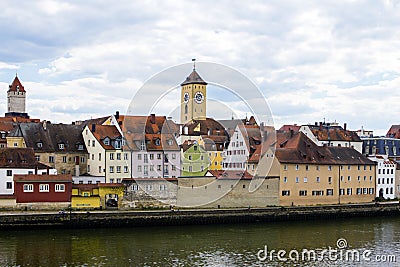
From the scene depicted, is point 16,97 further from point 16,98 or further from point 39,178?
point 39,178

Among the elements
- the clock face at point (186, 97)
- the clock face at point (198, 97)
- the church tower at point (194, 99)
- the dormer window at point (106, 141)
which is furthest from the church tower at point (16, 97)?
the dormer window at point (106, 141)

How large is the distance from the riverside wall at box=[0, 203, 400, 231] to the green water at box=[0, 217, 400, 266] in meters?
0.76

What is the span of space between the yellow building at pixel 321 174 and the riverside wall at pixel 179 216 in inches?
92.2

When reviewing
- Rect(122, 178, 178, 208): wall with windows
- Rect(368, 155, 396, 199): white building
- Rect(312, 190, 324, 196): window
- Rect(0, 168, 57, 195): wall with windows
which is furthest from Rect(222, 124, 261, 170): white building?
Rect(0, 168, 57, 195): wall with windows

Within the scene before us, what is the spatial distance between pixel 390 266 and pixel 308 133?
41683 mm

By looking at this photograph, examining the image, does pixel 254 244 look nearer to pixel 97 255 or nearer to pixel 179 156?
pixel 97 255

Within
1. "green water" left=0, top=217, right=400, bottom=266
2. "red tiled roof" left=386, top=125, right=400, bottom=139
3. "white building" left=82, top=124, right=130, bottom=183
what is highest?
"red tiled roof" left=386, top=125, right=400, bottom=139

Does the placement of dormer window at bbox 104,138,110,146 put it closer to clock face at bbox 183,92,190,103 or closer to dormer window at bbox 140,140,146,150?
dormer window at bbox 140,140,146,150

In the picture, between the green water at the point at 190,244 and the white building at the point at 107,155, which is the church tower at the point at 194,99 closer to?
the white building at the point at 107,155

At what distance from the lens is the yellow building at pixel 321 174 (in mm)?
47625

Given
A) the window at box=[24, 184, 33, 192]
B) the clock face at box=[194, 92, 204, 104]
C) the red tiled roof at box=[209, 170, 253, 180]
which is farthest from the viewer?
the clock face at box=[194, 92, 204, 104]

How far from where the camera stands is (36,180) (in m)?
40.5

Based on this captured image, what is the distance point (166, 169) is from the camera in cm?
5047

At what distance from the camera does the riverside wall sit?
36.8m
